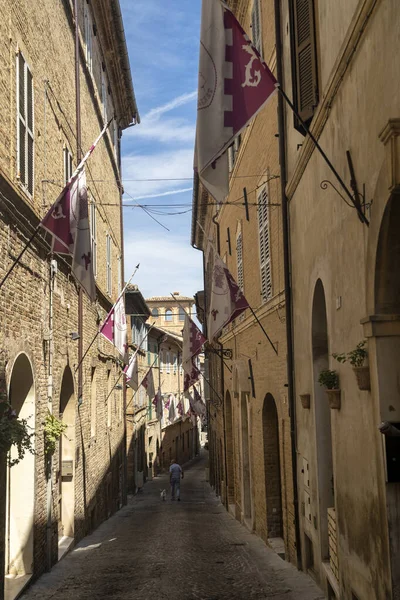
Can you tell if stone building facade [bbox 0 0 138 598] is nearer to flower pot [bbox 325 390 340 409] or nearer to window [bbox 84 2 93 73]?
window [bbox 84 2 93 73]

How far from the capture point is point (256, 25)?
574 inches

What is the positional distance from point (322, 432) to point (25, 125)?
632 cm

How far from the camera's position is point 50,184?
12641 mm

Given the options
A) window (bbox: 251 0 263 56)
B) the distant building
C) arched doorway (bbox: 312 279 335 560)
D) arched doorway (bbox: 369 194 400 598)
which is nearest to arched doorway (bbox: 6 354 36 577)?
arched doorway (bbox: 312 279 335 560)

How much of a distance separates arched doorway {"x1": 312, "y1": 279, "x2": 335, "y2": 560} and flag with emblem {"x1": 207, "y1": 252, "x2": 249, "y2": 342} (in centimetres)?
308

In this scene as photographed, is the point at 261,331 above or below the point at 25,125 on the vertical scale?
below

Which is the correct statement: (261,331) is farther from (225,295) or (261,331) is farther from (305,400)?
(305,400)

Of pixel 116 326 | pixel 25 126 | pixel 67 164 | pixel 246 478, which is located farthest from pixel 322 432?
pixel 246 478

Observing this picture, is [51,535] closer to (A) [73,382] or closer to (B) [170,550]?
(B) [170,550]

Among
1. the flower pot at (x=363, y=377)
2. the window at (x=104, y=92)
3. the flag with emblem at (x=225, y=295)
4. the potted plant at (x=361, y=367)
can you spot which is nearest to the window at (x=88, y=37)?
the window at (x=104, y=92)

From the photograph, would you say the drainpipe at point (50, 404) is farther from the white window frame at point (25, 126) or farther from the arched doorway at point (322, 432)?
the arched doorway at point (322, 432)

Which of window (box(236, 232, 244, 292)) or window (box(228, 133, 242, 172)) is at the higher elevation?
window (box(228, 133, 242, 172))

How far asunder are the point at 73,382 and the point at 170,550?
4.05 metres

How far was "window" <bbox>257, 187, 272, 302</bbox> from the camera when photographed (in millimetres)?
13477
